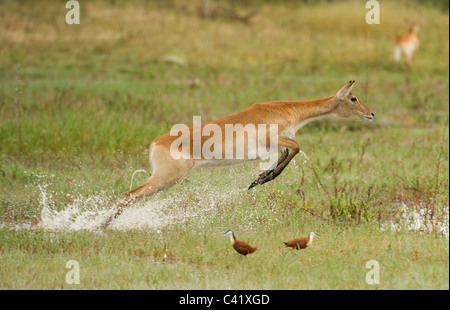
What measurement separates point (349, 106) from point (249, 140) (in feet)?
3.49

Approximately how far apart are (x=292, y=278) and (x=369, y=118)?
2.33m

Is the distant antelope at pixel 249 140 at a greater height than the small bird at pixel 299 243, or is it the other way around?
the distant antelope at pixel 249 140

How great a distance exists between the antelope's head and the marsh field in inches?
27.9

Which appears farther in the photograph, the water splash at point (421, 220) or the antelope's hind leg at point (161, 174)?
the water splash at point (421, 220)

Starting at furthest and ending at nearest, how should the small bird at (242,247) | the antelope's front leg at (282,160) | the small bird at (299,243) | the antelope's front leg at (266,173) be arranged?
the antelope's front leg at (266,173), the antelope's front leg at (282,160), the small bird at (299,243), the small bird at (242,247)

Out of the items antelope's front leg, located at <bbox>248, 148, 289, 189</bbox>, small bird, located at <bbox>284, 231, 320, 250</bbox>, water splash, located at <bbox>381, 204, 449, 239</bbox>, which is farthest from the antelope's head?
small bird, located at <bbox>284, 231, 320, 250</bbox>

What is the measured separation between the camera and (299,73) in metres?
15.3

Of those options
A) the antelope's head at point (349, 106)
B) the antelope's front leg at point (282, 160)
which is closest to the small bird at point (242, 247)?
the antelope's front leg at point (282, 160)

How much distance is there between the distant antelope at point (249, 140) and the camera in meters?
6.26

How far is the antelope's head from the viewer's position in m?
6.91

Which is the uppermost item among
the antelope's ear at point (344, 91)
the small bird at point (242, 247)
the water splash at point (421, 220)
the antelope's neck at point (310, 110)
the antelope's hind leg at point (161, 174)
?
the antelope's ear at point (344, 91)

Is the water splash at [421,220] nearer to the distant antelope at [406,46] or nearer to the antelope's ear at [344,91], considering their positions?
the antelope's ear at [344,91]

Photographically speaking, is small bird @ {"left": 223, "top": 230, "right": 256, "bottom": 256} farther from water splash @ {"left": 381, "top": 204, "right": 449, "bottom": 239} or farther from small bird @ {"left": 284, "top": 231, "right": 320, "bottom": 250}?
water splash @ {"left": 381, "top": 204, "right": 449, "bottom": 239}

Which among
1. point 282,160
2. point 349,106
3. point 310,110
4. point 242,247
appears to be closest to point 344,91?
point 349,106
